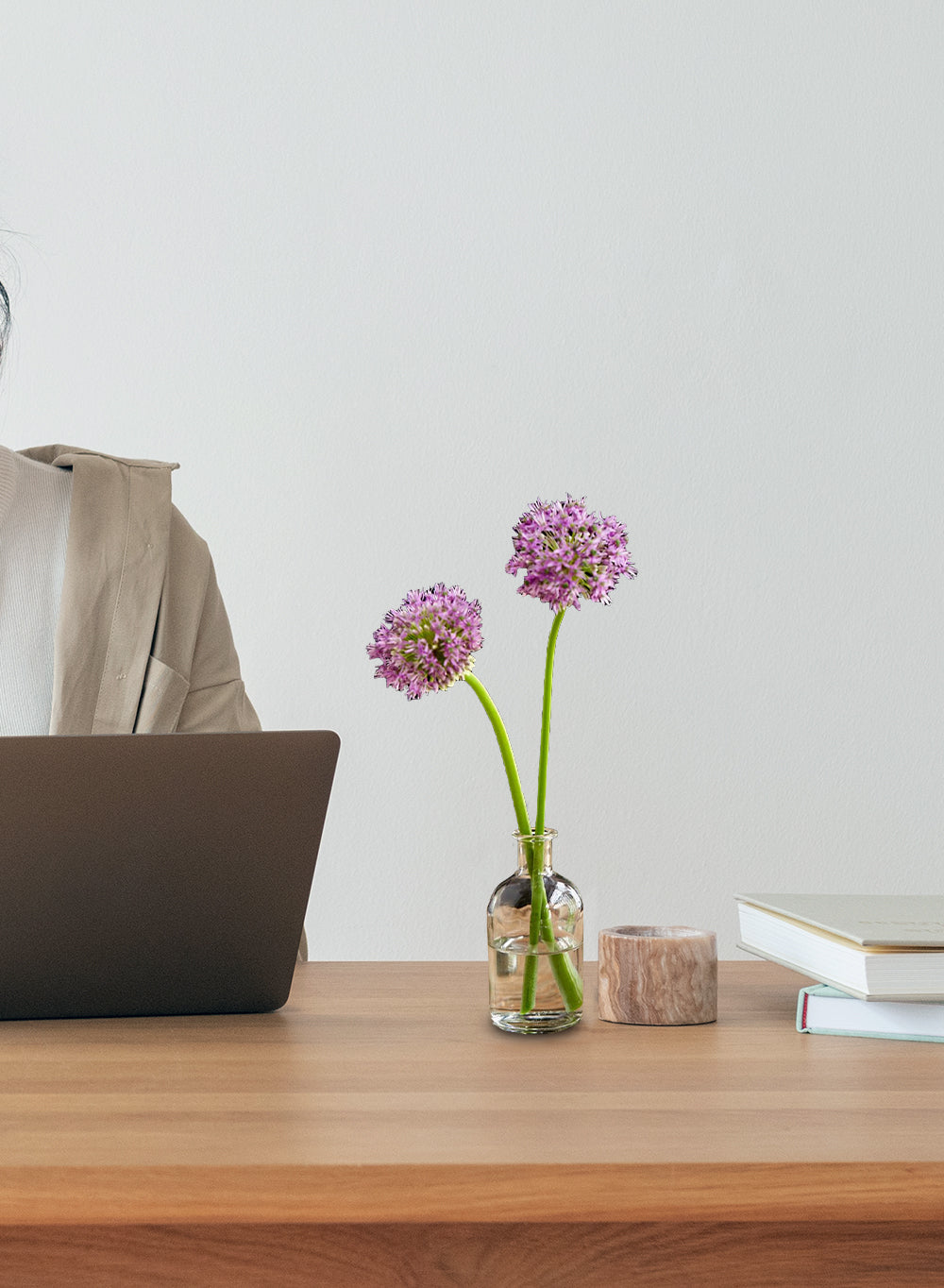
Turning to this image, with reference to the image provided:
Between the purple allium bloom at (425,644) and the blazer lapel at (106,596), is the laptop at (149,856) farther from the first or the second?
the blazer lapel at (106,596)

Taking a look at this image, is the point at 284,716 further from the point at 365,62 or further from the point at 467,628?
the point at 467,628

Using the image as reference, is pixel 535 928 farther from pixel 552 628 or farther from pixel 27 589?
pixel 27 589

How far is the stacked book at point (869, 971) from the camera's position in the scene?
0.75 meters

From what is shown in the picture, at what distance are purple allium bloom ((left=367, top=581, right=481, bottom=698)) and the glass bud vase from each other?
0.41 feet

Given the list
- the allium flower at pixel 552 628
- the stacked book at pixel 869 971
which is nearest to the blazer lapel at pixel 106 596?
the allium flower at pixel 552 628

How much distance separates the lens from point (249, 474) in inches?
86.8

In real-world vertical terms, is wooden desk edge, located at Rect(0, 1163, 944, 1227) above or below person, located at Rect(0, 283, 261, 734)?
below

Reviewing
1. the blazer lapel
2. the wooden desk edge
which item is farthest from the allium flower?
the blazer lapel

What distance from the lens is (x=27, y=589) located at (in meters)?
1.46

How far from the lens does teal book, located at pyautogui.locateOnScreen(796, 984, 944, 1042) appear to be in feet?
2.46

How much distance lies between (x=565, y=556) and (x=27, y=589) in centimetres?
91

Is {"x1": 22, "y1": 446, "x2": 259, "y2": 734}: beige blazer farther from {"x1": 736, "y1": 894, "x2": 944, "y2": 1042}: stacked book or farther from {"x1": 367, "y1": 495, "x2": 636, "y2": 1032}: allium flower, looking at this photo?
{"x1": 736, "y1": 894, "x2": 944, "y2": 1042}: stacked book

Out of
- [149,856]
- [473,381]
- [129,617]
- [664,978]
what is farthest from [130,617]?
[473,381]

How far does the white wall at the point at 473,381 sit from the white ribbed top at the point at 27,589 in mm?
721
